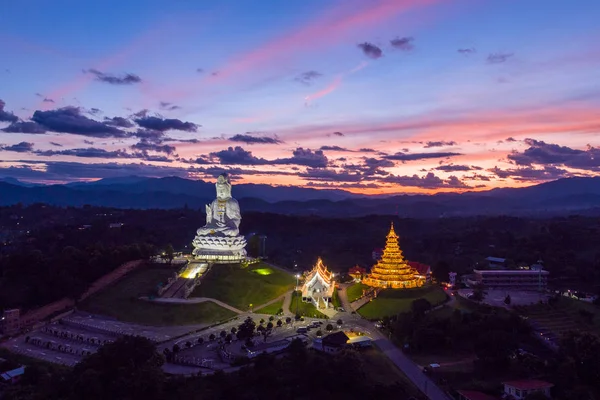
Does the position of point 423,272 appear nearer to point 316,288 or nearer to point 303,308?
point 316,288

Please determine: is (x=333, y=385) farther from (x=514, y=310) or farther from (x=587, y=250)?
(x=587, y=250)

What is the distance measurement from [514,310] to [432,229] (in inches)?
3516

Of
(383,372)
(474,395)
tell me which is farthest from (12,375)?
(474,395)

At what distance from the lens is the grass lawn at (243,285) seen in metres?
43.9

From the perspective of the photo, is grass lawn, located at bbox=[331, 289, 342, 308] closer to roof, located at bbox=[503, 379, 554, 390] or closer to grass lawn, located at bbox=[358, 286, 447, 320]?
grass lawn, located at bbox=[358, 286, 447, 320]

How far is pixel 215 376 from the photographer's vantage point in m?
27.5

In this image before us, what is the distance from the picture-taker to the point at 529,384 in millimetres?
26391

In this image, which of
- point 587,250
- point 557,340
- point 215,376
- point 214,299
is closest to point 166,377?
point 215,376

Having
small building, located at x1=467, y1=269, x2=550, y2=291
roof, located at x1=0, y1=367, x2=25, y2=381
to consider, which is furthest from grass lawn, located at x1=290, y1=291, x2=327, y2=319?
roof, located at x1=0, y1=367, x2=25, y2=381

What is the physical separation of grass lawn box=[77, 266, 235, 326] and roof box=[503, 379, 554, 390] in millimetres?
21733

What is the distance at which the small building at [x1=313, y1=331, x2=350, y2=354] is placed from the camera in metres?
31.7

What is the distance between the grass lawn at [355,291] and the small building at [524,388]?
64.4 ft

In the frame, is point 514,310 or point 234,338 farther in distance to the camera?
point 514,310

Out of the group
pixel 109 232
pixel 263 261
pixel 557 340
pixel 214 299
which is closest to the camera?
pixel 557 340
